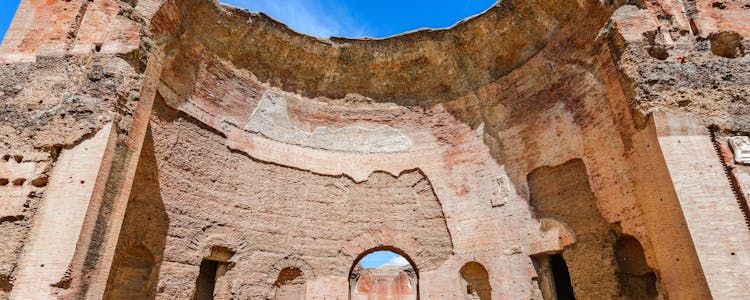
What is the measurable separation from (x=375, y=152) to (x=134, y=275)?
5.49 metres

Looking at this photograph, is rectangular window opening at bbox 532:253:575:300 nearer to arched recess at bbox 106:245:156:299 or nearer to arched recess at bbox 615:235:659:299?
arched recess at bbox 615:235:659:299

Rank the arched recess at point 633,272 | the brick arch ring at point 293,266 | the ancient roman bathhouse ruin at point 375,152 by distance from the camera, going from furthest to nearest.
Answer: the brick arch ring at point 293,266 → the arched recess at point 633,272 → the ancient roman bathhouse ruin at point 375,152

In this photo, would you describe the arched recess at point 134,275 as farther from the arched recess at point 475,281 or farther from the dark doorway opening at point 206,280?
the arched recess at point 475,281

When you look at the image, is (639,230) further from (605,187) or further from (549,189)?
(549,189)

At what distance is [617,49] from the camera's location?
6.74m

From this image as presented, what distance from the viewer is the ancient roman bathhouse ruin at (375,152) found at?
17.4 feet

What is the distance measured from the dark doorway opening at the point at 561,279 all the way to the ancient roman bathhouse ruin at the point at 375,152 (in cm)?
4

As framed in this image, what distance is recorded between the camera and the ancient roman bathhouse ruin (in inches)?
209

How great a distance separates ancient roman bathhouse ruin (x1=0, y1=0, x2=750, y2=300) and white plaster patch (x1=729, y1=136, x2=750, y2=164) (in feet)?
0.08

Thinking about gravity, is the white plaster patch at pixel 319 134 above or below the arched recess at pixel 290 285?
above

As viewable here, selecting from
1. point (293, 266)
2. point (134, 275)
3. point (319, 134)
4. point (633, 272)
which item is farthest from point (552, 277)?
point (134, 275)

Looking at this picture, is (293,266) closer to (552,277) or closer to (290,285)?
(290,285)

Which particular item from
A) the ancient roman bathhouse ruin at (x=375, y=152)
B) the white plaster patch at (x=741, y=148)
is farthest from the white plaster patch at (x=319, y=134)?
the white plaster patch at (x=741, y=148)

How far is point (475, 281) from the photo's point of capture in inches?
348
